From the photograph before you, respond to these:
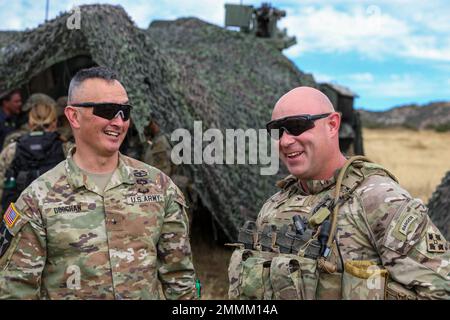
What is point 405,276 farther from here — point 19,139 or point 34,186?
point 19,139

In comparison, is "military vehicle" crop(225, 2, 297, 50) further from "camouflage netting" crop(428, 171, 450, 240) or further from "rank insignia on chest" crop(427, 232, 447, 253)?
"rank insignia on chest" crop(427, 232, 447, 253)

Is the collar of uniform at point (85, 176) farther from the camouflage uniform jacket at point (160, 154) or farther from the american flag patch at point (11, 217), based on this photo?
the camouflage uniform jacket at point (160, 154)

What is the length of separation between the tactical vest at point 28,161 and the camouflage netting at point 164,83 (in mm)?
1069

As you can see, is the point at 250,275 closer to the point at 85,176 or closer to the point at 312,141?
the point at 312,141

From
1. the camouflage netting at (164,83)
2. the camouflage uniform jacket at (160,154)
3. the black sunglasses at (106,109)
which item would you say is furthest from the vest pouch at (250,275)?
the camouflage uniform jacket at (160,154)

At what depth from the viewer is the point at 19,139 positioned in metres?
5.43

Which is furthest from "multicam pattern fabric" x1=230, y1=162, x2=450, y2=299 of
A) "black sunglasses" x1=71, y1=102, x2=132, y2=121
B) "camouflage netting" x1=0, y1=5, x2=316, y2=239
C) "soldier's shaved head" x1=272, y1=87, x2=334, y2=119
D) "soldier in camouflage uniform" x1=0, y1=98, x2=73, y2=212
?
"camouflage netting" x1=0, y1=5, x2=316, y2=239

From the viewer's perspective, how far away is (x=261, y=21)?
12.9 meters

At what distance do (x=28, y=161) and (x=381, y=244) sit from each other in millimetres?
3664

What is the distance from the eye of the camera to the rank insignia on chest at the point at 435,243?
7.95ft

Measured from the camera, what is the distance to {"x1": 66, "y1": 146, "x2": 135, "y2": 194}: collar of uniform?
2.97 meters

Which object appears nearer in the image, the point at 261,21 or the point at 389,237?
the point at 389,237

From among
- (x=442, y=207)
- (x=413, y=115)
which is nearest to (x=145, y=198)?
(x=442, y=207)

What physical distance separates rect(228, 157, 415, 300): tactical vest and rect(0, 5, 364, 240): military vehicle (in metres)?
3.68
